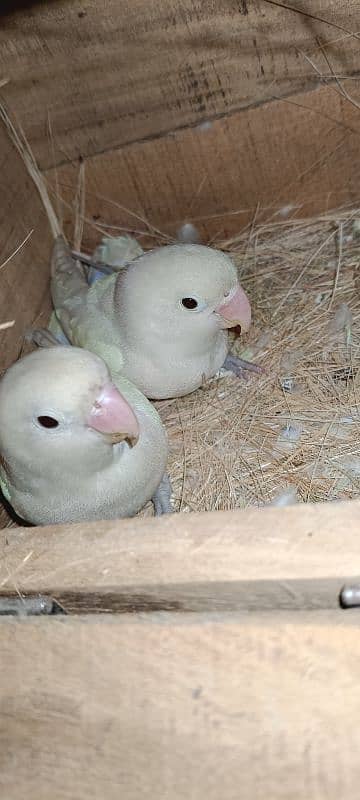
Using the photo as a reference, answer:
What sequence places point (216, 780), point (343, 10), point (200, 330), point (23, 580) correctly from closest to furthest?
point (216, 780) → point (23, 580) → point (343, 10) → point (200, 330)

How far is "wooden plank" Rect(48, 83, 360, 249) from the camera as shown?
104 inches

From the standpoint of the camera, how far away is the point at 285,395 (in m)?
2.65

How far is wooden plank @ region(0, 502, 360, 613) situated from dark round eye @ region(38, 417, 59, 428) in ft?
1.28

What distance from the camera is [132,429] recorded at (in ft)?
6.34

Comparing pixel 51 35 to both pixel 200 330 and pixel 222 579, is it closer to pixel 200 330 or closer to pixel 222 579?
pixel 200 330

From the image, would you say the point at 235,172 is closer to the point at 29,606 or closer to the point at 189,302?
the point at 189,302

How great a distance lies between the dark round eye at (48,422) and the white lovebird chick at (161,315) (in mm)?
666

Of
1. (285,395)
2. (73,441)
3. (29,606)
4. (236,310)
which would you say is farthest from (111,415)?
(285,395)

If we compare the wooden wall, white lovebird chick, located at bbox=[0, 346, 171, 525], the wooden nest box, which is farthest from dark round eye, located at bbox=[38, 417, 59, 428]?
the wooden wall

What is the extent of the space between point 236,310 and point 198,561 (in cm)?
126

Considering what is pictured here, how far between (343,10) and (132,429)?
4.85 ft

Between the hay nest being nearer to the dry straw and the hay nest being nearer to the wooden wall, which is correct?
the dry straw

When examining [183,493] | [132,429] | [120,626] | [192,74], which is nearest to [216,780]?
[120,626]

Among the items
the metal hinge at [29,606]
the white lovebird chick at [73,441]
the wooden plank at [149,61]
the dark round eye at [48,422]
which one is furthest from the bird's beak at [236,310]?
the metal hinge at [29,606]
